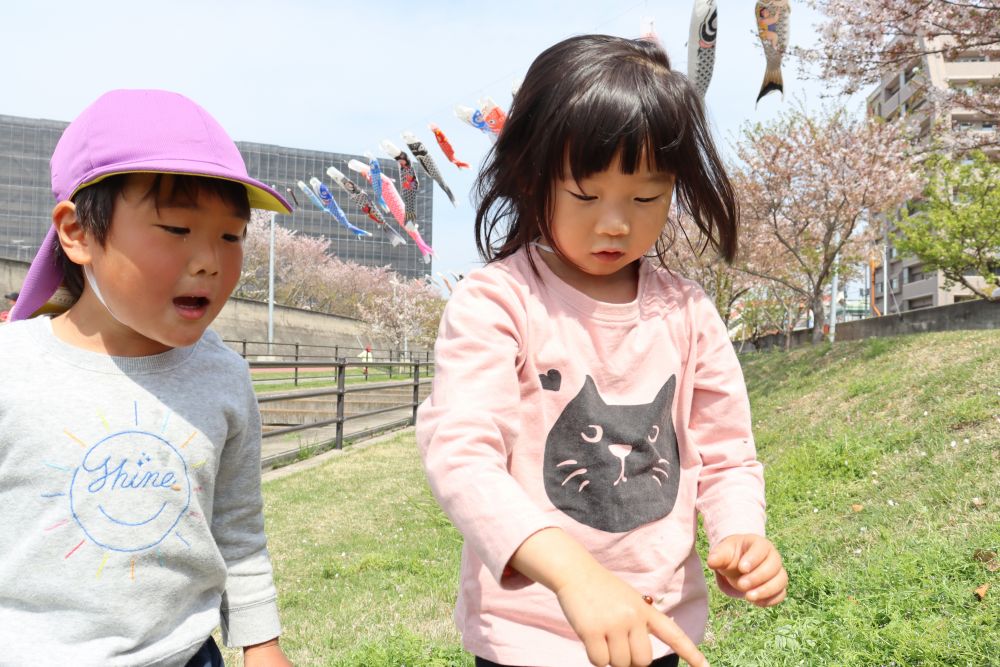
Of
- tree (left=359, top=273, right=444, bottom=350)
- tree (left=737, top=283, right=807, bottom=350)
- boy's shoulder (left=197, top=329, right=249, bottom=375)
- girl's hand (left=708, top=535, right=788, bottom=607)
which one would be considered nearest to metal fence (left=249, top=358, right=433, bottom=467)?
boy's shoulder (left=197, top=329, right=249, bottom=375)

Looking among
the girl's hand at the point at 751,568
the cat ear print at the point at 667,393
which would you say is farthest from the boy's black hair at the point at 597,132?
the girl's hand at the point at 751,568

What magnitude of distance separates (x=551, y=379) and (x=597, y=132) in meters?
0.38

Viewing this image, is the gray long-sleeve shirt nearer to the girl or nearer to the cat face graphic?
the girl

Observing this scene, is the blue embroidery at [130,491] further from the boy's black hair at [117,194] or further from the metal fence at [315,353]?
the metal fence at [315,353]

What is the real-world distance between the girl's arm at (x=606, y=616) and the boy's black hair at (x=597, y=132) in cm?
60

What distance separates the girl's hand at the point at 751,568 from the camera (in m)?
1.13

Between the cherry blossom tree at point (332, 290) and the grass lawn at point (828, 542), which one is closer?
the grass lawn at point (828, 542)

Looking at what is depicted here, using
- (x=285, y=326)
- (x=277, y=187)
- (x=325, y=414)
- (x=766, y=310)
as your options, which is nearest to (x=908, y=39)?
(x=325, y=414)

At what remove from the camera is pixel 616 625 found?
881mm

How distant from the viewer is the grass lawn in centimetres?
284

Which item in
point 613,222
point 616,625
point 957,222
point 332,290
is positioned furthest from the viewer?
point 332,290

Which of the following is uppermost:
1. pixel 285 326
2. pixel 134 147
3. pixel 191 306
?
pixel 134 147

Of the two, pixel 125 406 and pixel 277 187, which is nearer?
pixel 125 406

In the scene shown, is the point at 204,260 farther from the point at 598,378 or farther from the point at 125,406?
the point at 598,378
